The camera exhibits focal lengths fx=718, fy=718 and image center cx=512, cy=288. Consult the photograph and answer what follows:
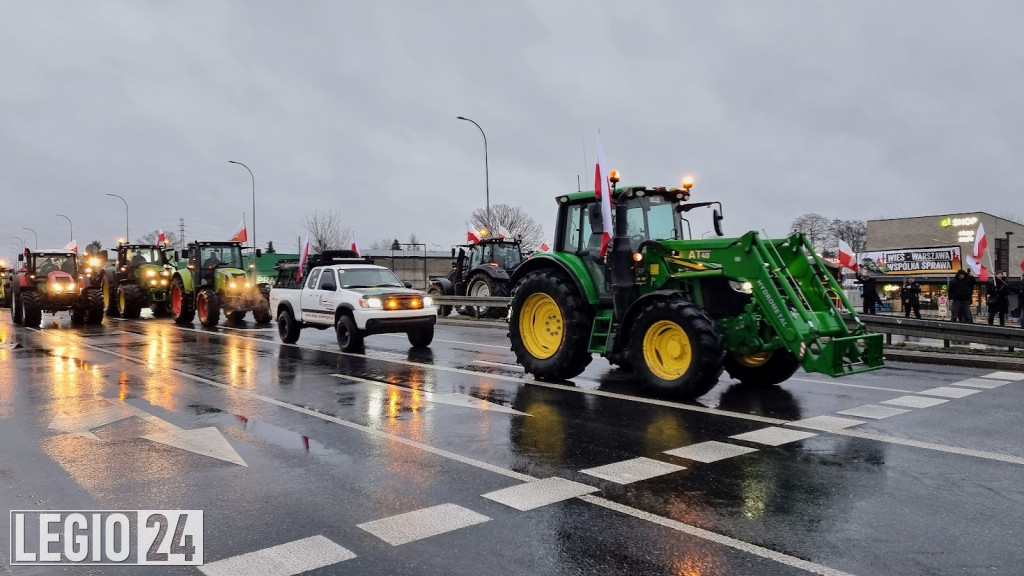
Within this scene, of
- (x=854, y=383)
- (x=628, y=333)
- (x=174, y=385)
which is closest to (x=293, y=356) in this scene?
(x=174, y=385)

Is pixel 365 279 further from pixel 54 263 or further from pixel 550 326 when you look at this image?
pixel 54 263

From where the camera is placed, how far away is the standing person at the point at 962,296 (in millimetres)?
17859

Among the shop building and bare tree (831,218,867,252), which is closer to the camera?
the shop building

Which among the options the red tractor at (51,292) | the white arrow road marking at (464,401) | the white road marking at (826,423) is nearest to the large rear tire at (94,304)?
the red tractor at (51,292)

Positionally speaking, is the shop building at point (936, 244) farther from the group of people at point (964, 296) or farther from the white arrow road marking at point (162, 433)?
the white arrow road marking at point (162, 433)

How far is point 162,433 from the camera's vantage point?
689cm

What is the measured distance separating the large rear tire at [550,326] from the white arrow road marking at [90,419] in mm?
5022

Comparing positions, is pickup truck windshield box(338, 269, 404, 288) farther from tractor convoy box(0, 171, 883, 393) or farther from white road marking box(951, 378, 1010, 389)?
white road marking box(951, 378, 1010, 389)

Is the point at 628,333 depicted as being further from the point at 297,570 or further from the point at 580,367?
the point at 297,570

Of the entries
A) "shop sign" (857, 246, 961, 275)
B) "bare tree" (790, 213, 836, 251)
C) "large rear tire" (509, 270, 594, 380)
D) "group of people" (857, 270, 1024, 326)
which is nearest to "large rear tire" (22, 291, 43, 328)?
"large rear tire" (509, 270, 594, 380)

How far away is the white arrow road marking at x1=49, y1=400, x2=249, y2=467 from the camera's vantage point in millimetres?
6223

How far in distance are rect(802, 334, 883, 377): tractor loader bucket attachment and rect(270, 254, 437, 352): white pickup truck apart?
26.0ft

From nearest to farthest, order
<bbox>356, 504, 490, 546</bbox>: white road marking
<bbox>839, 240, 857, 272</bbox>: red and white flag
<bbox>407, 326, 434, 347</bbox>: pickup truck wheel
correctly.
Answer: <bbox>356, 504, 490, 546</bbox>: white road marking, <bbox>407, 326, 434, 347</bbox>: pickup truck wheel, <bbox>839, 240, 857, 272</bbox>: red and white flag

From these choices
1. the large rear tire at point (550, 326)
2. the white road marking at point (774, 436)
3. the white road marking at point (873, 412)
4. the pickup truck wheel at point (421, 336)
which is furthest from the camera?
the pickup truck wheel at point (421, 336)
